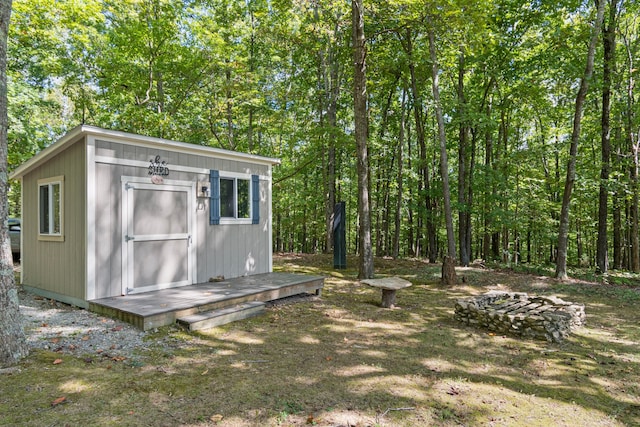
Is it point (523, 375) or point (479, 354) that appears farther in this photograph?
point (479, 354)

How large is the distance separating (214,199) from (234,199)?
61 centimetres

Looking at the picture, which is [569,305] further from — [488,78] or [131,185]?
[488,78]

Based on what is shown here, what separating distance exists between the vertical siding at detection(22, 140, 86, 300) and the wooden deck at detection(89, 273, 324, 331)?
82cm

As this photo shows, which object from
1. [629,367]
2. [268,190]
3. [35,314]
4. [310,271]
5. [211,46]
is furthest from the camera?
[211,46]

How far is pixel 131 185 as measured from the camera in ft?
19.0

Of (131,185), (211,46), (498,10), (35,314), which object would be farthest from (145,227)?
(498,10)

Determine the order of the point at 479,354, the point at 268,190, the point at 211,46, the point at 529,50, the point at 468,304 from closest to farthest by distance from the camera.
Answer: the point at 479,354
the point at 468,304
the point at 268,190
the point at 529,50
the point at 211,46

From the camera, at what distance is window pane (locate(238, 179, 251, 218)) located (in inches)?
303

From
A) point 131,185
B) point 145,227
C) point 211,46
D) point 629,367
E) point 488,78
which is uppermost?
point 211,46

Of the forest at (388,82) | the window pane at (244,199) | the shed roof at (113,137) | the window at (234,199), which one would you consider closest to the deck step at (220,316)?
the window at (234,199)

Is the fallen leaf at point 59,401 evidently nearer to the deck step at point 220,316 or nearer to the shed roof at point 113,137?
the deck step at point 220,316

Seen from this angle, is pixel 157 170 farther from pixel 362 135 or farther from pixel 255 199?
pixel 362 135

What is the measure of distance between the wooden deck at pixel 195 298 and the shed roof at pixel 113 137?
252 centimetres

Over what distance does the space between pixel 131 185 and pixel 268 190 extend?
309 centimetres
